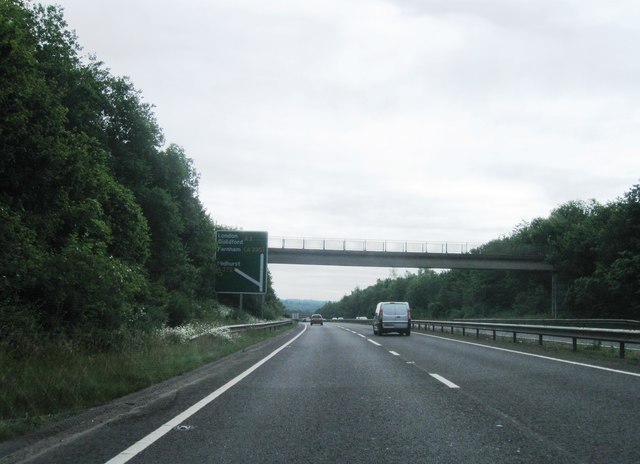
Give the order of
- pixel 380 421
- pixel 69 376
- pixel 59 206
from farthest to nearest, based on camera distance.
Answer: pixel 59 206, pixel 69 376, pixel 380 421

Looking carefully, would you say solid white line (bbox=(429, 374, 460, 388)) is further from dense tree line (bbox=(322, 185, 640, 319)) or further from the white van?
dense tree line (bbox=(322, 185, 640, 319))

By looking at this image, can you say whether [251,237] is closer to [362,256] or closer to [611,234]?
[362,256]

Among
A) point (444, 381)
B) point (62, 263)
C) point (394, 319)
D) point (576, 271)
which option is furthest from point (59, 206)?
point (576, 271)

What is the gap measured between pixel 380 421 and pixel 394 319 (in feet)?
83.2

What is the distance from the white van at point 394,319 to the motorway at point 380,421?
19.9 metres

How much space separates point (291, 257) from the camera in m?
56.1

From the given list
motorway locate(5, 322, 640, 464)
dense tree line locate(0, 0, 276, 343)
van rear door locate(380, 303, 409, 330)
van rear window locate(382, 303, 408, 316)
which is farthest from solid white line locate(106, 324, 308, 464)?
van rear window locate(382, 303, 408, 316)

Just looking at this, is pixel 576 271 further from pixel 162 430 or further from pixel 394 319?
pixel 162 430

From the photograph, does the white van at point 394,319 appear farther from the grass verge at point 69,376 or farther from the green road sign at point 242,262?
the grass verge at point 69,376

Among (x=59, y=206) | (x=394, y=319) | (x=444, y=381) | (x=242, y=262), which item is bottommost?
(x=444, y=381)

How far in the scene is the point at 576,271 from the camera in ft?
195

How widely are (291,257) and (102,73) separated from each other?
27294 millimetres

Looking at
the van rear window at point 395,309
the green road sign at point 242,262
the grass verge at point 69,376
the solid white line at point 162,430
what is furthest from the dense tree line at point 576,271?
the solid white line at point 162,430

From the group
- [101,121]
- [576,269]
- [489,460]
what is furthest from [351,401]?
[576,269]
